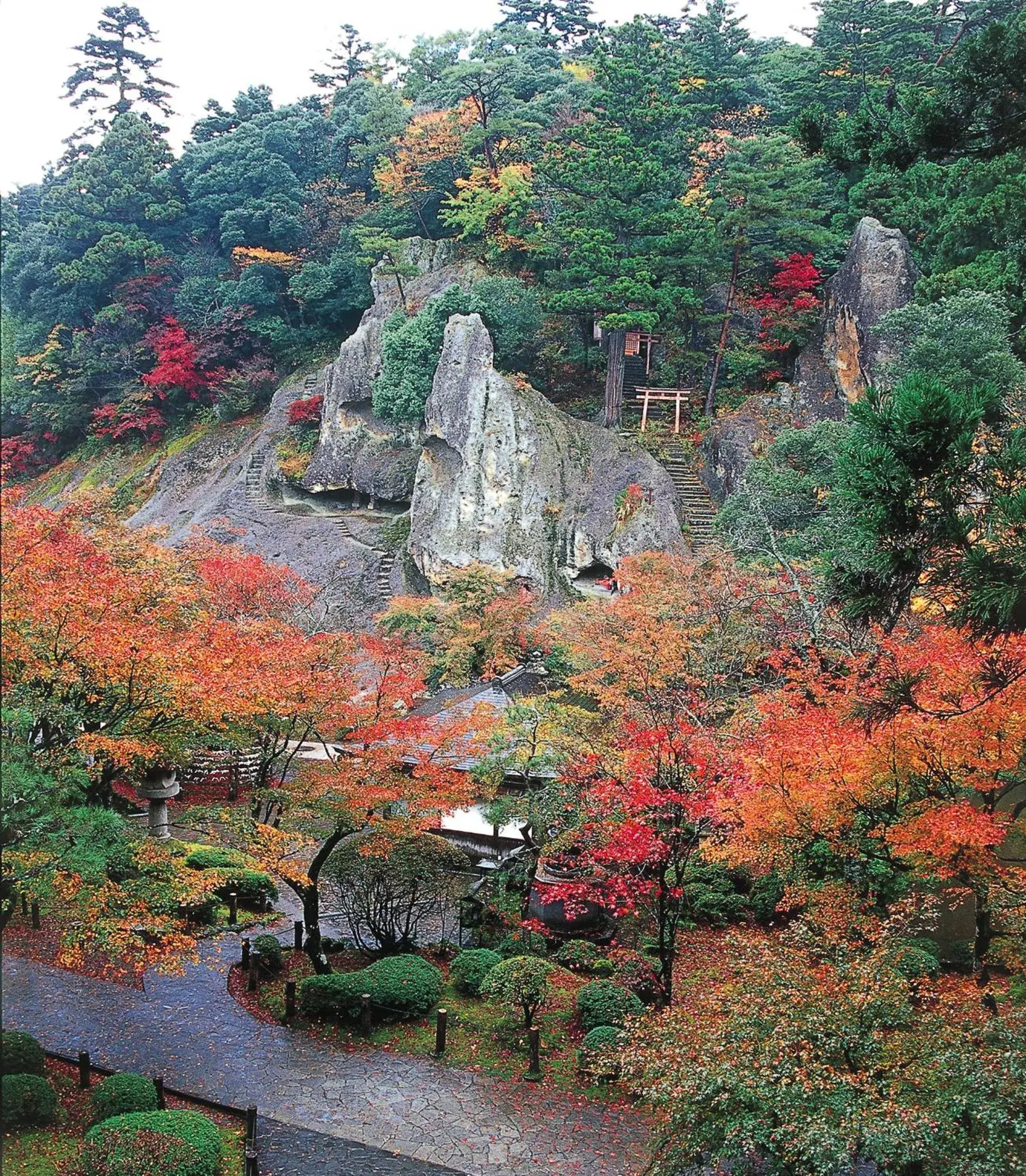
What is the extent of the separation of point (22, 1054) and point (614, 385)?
27.2 m

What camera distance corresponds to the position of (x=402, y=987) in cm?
1317

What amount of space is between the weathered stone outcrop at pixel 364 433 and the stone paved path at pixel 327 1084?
22573 millimetres

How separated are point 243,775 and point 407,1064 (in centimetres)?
1270

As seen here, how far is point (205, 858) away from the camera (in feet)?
55.1

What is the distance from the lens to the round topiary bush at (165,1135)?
841 centimetres

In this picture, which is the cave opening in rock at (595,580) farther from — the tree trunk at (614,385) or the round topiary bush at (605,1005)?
the round topiary bush at (605,1005)

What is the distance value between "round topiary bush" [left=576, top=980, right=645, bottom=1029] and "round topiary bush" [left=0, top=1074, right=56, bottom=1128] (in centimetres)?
655

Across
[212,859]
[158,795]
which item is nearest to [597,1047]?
[212,859]

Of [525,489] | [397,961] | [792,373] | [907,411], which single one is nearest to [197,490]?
[525,489]

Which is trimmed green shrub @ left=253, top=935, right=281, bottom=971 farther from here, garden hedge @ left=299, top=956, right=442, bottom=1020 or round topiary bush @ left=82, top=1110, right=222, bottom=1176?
round topiary bush @ left=82, top=1110, right=222, bottom=1176

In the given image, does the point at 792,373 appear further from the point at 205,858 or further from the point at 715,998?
the point at 715,998

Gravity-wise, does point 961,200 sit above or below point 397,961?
above

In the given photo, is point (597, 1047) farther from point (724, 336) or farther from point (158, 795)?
point (724, 336)

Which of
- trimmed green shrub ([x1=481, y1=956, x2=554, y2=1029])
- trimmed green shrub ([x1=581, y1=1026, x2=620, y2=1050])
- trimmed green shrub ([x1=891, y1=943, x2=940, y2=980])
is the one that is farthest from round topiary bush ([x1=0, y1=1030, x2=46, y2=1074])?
trimmed green shrub ([x1=891, y1=943, x2=940, y2=980])
